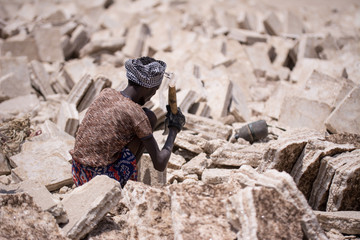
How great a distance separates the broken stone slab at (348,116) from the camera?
12.8ft

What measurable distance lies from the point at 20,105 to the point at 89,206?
12.1 feet

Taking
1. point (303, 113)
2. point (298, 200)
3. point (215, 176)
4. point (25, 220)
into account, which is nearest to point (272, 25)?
point (303, 113)

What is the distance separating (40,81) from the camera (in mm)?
6043

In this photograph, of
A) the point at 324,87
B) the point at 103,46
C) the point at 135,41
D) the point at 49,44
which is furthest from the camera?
the point at 135,41

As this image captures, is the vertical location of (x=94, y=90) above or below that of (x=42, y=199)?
below

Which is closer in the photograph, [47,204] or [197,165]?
[47,204]

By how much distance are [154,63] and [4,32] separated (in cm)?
740

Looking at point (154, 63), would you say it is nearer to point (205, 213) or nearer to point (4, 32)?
point (205, 213)

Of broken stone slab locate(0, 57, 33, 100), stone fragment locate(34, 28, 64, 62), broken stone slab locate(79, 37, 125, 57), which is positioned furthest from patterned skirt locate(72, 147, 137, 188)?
broken stone slab locate(79, 37, 125, 57)

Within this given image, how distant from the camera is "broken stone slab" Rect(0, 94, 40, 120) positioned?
517 cm

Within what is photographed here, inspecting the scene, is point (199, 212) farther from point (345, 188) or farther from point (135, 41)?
point (135, 41)

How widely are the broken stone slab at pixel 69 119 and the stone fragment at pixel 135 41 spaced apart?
3.62 metres

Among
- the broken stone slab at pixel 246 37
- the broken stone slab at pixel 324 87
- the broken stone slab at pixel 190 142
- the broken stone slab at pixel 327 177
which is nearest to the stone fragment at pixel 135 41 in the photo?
the broken stone slab at pixel 246 37

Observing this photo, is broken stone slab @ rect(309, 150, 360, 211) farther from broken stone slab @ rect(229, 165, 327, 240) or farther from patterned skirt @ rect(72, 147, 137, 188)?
patterned skirt @ rect(72, 147, 137, 188)
